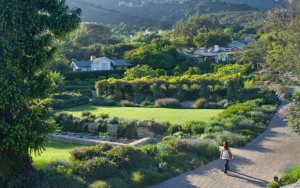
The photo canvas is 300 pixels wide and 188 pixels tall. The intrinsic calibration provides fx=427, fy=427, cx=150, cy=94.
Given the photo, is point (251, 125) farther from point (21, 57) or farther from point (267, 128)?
point (21, 57)

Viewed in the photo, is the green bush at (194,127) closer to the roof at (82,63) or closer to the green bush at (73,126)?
the green bush at (73,126)

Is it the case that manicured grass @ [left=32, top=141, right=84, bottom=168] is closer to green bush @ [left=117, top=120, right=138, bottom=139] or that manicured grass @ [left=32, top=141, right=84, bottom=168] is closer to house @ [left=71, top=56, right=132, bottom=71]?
green bush @ [left=117, top=120, right=138, bottom=139]

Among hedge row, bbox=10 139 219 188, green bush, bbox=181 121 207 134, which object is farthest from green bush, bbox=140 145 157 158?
green bush, bbox=181 121 207 134

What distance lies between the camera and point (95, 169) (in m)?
12.9

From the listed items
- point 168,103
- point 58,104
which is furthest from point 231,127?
point 58,104

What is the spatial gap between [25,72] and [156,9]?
157m

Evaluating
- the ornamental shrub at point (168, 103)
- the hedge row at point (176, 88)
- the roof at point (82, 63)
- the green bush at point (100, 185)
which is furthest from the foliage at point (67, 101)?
the roof at point (82, 63)

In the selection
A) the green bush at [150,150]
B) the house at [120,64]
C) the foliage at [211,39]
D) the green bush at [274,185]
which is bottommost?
the green bush at [274,185]

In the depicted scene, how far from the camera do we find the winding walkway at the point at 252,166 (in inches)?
534

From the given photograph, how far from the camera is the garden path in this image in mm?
13562

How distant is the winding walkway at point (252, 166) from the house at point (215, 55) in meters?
45.4

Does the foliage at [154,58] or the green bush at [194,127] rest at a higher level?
the foliage at [154,58]

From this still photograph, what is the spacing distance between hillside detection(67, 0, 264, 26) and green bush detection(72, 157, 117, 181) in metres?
120

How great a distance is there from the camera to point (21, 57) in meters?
11.2
